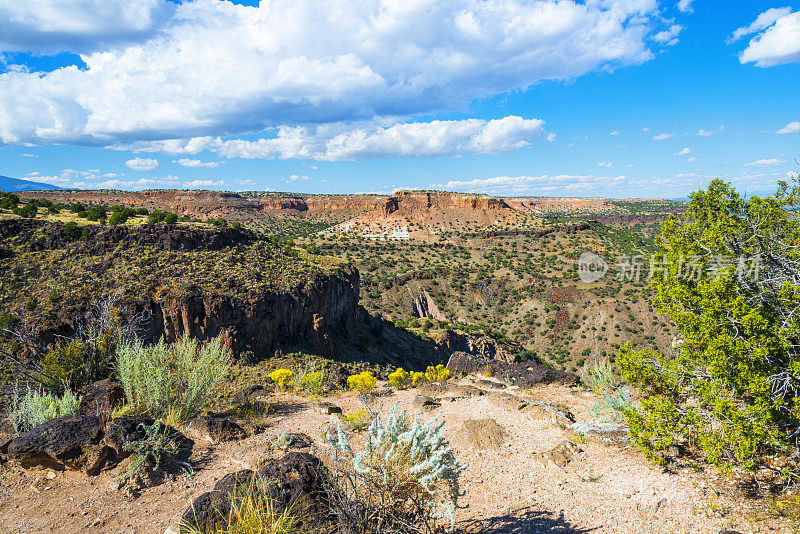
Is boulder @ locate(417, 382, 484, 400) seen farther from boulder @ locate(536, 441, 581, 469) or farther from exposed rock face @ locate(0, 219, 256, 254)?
exposed rock face @ locate(0, 219, 256, 254)

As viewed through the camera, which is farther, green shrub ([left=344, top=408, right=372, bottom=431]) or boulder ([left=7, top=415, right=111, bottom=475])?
green shrub ([left=344, top=408, right=372, bottom=431])

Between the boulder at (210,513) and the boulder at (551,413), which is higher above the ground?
the boulder at (210,513)

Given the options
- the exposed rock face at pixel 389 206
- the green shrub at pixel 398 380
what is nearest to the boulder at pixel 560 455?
the green shrub at pixel 398 380

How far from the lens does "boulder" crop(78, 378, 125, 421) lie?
7246 millimetres

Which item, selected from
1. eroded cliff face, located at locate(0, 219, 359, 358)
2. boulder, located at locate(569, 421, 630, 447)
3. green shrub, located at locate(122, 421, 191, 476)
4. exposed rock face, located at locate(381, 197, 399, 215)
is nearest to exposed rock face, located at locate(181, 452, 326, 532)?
green shrub, located at locate(122, 421, 191, 476)

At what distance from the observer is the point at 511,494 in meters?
5.86

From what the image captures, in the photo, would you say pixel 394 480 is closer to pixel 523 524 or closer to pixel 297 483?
pixel 297 483

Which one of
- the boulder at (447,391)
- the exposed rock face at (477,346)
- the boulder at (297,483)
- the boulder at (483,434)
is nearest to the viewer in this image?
the boulder at (297,483)

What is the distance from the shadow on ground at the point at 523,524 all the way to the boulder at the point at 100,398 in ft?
21.5

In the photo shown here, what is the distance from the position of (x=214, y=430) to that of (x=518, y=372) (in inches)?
440

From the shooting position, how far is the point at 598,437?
768 cm

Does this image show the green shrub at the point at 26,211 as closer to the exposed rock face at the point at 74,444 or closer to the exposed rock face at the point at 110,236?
the exposed rock face at the point at 110,236

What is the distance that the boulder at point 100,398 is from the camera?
7.25m

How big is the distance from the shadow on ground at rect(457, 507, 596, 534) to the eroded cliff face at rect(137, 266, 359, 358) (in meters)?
15.6
